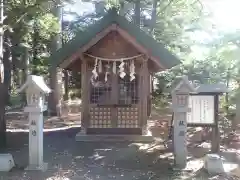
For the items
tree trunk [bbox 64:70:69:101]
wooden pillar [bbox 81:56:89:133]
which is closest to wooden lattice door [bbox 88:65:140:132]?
wooden pillar [bbox 81:56:89:133]

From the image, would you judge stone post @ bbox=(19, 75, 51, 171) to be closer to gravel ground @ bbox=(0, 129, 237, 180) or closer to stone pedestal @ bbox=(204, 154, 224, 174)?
gravel ground @ bbox=(0, 129, 237, 180)

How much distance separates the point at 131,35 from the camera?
36.5ft

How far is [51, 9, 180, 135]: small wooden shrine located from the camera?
1166cm

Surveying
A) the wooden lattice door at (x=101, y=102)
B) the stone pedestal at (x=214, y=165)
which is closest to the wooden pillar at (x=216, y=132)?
the stone pedestal at (x=214, y=165)

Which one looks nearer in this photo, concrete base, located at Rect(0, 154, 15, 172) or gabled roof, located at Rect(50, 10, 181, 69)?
concrete base, located at Rect(0, 154, 15, 172)

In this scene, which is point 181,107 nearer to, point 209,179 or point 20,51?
point 209,179

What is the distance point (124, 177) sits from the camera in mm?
7430

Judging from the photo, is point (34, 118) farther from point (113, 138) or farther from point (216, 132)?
point (216, 132)

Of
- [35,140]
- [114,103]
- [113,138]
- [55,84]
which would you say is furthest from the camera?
[55,84]

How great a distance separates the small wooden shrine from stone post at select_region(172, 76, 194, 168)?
11.3 feet

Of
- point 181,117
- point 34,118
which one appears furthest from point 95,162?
point 181,117

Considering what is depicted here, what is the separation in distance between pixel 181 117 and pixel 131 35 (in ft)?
12.8

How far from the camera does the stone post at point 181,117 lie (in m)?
8.23

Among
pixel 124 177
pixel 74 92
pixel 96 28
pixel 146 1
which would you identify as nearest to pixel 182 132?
pixel 124 177
